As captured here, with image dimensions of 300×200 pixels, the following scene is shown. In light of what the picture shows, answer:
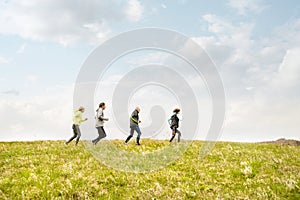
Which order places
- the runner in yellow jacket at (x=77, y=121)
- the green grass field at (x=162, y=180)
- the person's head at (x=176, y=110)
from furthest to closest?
the person's head at (x=176, y=110)
the runner in yellow jacket at (x=77, y=121)
the green grass field at (x=162, y=180)

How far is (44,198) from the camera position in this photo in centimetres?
1055

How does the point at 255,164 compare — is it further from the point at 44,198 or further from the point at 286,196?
the point at 44,198

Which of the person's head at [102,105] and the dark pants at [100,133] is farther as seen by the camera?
the dark pants at [100,133]

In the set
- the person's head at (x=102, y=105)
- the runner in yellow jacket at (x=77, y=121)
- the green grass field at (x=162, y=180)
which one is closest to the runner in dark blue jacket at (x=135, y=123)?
the person's head at (x=102, y=105)

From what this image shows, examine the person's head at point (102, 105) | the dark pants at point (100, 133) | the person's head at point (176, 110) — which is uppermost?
the person's head at point (176, 110)

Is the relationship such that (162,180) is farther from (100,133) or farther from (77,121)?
(77,121)

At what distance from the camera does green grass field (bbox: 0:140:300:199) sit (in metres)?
10.5

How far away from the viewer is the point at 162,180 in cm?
1209

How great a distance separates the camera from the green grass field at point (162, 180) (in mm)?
10453

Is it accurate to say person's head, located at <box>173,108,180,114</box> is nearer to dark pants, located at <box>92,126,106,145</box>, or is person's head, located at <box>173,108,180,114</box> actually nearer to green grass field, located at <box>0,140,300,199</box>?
dark pants, located at <box>92,126,106,145</box>

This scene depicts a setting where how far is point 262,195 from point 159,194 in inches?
121

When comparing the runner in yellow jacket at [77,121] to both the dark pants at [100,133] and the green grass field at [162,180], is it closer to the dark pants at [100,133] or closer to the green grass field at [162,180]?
the dark pants at [100,133]

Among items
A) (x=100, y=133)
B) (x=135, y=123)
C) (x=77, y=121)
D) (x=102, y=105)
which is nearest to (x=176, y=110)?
(x=135, y=123)

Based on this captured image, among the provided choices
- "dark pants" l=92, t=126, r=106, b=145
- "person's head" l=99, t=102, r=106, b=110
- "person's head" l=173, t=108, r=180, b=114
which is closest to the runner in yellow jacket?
"dark pants" l=92, t=126, r=106, b=145
